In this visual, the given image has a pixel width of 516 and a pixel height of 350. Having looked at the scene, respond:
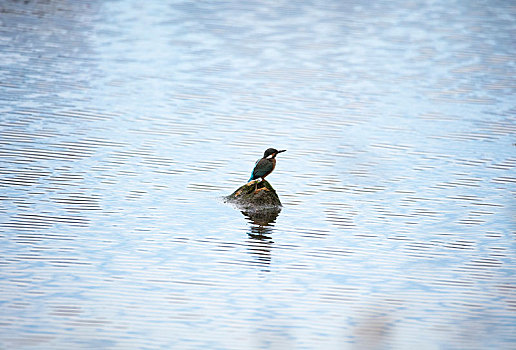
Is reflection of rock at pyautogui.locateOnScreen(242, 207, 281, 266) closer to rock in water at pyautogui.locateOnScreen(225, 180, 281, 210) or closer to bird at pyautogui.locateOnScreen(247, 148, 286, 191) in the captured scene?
rock in water at pyautogui.locateOnScreen(225, 180, 281, 210)

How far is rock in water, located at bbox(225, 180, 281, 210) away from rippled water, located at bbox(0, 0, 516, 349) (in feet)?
1.03

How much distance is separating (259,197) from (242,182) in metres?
1.86

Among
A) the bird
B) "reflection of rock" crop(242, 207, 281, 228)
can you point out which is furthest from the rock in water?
the bird

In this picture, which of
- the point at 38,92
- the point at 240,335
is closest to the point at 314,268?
the point at 240,335

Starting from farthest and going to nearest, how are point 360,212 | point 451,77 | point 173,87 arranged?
point 451,77 → point 173,87 → point 360,212

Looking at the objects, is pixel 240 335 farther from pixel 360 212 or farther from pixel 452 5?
pixel 452 5

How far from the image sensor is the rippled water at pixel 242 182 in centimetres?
1004

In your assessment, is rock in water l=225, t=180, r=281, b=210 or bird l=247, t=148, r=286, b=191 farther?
rock in water l=225, t=180, r=281, b=210

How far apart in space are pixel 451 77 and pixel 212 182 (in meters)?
13.1

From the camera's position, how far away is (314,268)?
11.7m

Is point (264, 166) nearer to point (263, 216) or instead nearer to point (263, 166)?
point (263, 166)

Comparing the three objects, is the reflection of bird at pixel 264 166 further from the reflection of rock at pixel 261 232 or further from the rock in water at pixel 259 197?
the reflection of rock at pixel 261 232

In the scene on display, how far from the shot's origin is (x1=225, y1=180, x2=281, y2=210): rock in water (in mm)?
14109

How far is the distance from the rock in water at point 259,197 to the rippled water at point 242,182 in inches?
12.3
